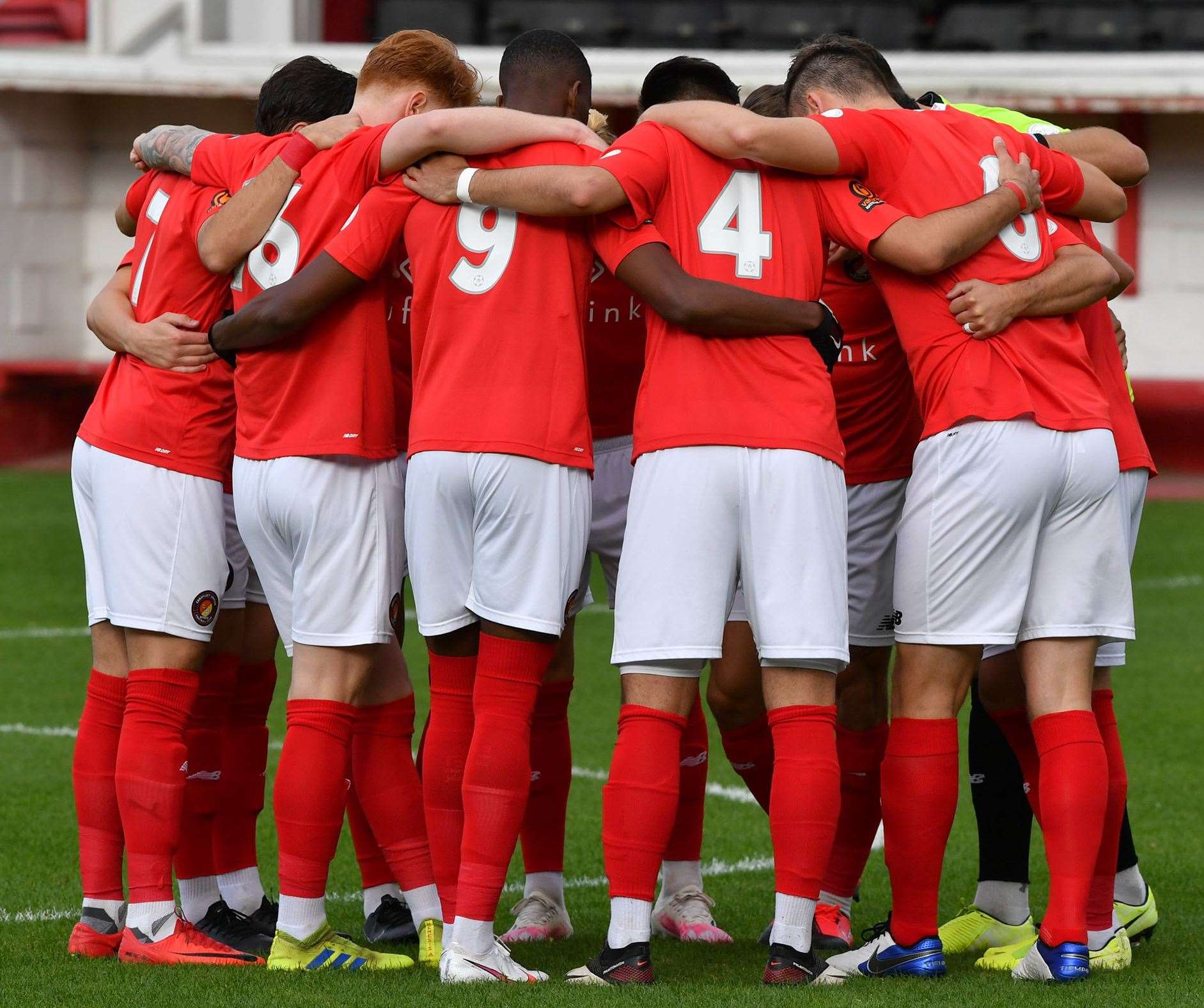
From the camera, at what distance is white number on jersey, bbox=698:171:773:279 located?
12.7 feet

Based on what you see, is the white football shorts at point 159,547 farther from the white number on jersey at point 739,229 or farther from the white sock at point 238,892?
the white number on jersey at point 739,229

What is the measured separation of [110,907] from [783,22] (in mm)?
16257

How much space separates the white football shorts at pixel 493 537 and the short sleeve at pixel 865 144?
897 millimetres

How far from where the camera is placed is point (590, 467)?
402 cm

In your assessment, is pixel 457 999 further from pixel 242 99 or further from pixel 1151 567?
pixel 242 99

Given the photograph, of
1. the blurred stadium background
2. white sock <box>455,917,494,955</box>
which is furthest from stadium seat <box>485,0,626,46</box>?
white sock <box>455,917,494,955</box>

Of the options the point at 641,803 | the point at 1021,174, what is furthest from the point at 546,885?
the point at 1021,174

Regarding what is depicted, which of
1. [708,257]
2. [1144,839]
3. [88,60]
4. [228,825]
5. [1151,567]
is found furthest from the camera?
[88,60]

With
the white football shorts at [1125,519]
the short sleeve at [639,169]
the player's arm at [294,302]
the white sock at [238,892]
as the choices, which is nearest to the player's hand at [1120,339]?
the white football shorts at [1125,519]

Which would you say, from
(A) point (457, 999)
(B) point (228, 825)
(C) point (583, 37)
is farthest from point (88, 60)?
(A) point (457, 999)

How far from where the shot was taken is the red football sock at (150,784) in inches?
163

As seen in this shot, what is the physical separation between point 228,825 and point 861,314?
204cm

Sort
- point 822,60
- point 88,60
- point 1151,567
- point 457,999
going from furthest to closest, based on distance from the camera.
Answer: point 88,60 → point 1151,567 → point 822,60 → point 457,999

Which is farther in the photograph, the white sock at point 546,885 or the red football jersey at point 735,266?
the white sock at point 546,885
